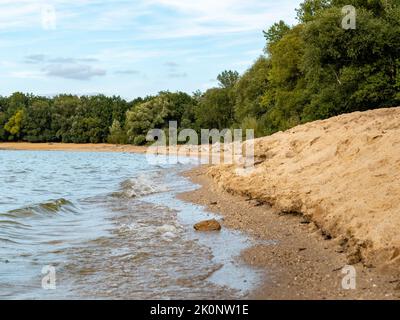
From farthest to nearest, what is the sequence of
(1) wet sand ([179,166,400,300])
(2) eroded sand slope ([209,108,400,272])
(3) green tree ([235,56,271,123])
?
(3) green tree ([235,56,271,123]), (2) eroded sand slope ([209,108,400,272]), (1) wet sand ([179,166,400,300])

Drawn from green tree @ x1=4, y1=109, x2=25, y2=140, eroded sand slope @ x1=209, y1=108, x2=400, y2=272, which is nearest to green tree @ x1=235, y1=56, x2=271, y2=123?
eroded sand slope @ x1=209, y1=108, x2=400, y2=272

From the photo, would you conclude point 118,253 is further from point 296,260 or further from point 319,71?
point 319,71

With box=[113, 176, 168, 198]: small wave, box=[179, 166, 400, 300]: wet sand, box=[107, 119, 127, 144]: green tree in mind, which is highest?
A: box=[107, 119, 127, 144]: green tree

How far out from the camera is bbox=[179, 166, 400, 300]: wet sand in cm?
616

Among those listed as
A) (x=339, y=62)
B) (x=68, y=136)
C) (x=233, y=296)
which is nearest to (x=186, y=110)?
(x=68, y=136)

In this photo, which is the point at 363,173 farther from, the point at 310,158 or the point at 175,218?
the point at 175,218

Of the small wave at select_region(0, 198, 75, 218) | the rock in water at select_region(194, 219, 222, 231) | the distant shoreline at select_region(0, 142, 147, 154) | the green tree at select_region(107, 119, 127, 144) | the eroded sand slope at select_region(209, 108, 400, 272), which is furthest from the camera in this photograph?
the green tree at select_region(107, 119, 127, 144)

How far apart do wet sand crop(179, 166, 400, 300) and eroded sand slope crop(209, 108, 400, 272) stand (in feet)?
0.82

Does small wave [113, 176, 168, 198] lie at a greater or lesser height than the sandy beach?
lesser

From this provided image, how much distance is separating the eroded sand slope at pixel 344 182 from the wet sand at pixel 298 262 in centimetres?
25

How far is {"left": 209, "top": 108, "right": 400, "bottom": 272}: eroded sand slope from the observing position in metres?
7.36

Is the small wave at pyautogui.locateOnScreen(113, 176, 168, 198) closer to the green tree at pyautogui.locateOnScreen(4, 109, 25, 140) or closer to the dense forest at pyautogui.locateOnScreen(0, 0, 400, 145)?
the dense forest at pyautogui.locateOnScreen(0, 0, 400, 145)

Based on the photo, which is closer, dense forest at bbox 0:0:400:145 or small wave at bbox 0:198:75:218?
small wave at bbox 0:198:75:218

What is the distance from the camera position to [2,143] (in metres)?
100
